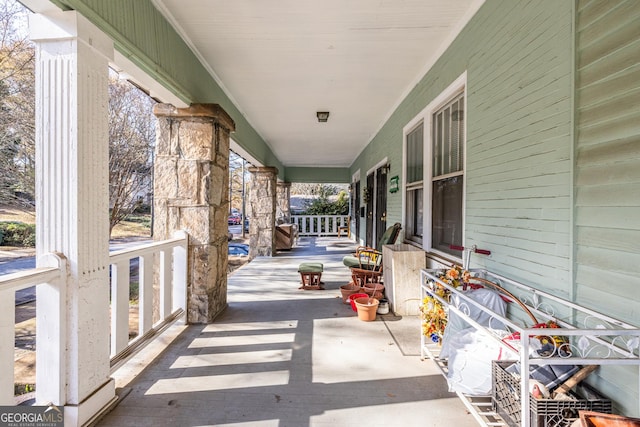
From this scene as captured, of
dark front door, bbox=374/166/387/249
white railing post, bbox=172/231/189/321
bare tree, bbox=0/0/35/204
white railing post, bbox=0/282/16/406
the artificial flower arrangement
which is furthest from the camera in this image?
dark front door, bbox=374/166/387/249

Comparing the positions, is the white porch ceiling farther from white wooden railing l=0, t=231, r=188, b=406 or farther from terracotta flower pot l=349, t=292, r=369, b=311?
terracotta flower pot l=349, t=292, r=369, b=311

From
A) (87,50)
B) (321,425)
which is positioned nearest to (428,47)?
(87,50)

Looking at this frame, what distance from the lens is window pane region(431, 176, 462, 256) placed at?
3069 mm

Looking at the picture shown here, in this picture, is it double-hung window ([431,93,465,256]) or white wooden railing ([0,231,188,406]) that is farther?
double-hung window ([431,93,465,256])

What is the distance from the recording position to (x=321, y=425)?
5.98 feet

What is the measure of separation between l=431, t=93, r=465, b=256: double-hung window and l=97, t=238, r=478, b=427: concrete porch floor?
0.99 metres

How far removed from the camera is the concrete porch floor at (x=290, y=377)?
6.22 ft

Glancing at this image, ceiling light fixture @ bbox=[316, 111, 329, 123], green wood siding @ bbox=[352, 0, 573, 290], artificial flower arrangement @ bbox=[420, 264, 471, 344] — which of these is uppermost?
ceiling light fixture @ bbox=[316, 111, 329, 123]

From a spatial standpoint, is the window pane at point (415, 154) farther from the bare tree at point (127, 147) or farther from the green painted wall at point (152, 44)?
the bare tree at point (127, 147)

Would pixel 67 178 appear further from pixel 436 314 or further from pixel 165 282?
pixel 436 314

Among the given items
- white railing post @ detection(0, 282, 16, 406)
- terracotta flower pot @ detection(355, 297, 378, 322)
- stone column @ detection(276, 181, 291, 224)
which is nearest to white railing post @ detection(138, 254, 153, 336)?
white railing post @ detection(0, 282, 16, 406)

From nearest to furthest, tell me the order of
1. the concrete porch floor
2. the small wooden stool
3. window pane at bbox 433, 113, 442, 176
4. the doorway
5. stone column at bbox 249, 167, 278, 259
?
the concrete porch floor → window pane at bbox 433, 113, 442, 176 → the small wooden stool → the doorway → stone column at bbox 249, 167, 278, 259

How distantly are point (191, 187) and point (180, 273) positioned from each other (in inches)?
34.0

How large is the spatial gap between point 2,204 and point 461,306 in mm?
4937
